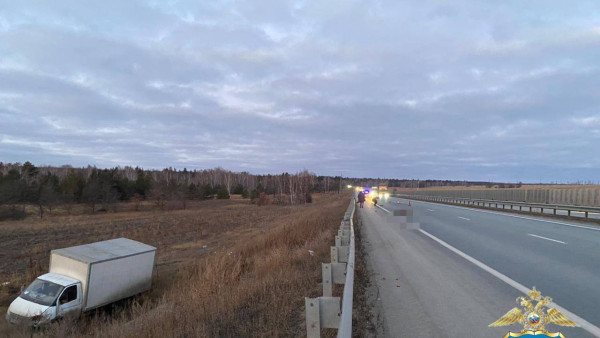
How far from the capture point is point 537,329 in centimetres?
179

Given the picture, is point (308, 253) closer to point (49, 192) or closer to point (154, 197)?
point (49, 192)

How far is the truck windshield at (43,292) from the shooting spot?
1263 centimetres

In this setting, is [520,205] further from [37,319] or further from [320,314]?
[37,319]

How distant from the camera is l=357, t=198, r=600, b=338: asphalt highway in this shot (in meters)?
5.54

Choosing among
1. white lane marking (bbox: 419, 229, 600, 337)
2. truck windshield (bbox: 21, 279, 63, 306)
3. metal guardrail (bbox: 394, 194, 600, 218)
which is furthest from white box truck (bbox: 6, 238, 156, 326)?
metal guardrail (bbox: 394, 194, 600, 218)

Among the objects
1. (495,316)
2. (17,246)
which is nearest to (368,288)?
(495,316)

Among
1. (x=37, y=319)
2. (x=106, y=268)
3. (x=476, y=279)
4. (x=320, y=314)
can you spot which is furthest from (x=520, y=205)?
(x=37, y=319)

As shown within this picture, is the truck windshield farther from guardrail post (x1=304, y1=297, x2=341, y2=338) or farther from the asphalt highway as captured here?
guardrail post (x1=304, y1=297, x2=341, y2=338)

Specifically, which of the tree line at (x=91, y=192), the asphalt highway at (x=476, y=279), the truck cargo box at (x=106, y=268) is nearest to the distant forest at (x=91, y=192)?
the tree line at (x=91, y=192)

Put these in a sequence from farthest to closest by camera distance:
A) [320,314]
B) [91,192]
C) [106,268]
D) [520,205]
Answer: [91,192], [520,205], [106,268], [320,314]

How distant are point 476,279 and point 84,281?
1352cm

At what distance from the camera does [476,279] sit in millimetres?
8141

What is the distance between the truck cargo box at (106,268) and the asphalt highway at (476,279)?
10501mm

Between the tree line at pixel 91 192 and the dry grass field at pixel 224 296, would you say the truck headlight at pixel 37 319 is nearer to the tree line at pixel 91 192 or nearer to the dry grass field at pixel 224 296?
the dry grass field at pixel 224 296
